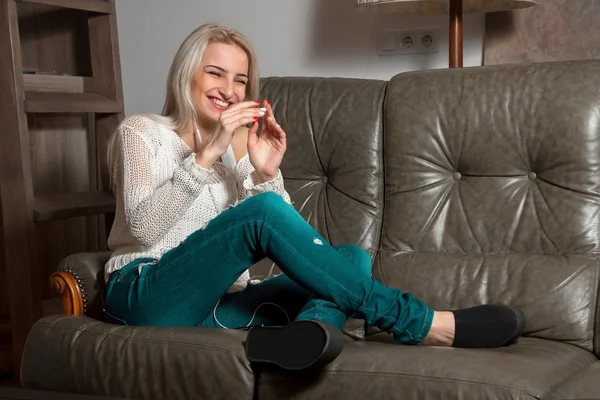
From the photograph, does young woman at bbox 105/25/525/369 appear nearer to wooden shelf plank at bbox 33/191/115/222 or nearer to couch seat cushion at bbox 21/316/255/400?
couch seat cushion at bbox 21/316/255/400

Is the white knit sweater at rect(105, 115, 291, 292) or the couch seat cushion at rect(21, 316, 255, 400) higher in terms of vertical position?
the white knit sweater at rect(105, 115, 291, 292)

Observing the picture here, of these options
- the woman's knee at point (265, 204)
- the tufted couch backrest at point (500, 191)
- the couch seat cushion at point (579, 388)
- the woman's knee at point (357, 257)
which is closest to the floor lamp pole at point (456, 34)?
the tufted couch backrest at point (500, 191)

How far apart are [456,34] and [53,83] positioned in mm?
1409

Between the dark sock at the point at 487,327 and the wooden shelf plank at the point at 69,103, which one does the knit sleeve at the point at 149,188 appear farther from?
the wooden shelf plank at the point at 69,103

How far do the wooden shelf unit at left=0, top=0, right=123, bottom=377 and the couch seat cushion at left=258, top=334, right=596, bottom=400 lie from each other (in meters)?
1.29

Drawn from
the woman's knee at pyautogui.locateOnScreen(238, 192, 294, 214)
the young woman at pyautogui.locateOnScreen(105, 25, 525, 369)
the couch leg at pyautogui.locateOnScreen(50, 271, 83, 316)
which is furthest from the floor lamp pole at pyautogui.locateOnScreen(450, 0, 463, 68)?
the couch leg at pyautogui.locateOnScreen(50, 271, 83, 316)

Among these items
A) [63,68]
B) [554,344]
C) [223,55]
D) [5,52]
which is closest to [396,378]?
[554,344]

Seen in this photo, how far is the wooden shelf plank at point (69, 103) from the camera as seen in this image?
2.58 meters

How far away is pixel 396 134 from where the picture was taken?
7.07 feet

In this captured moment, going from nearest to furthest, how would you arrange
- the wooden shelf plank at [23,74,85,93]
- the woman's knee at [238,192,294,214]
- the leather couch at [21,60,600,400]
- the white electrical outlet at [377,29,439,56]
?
1. the leather couch at [21,60,600,400]
2. the woman's knee at [238,192,294,214]
3. the white electrical outlet at [377,29,439,56]
4. the wooden shelf plank at [23,74,85,93]

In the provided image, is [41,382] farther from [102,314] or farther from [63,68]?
[63,68]

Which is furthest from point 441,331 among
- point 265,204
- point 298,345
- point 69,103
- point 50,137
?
point 50,137

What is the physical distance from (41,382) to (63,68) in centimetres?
168

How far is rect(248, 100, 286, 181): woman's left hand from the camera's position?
2.03m
